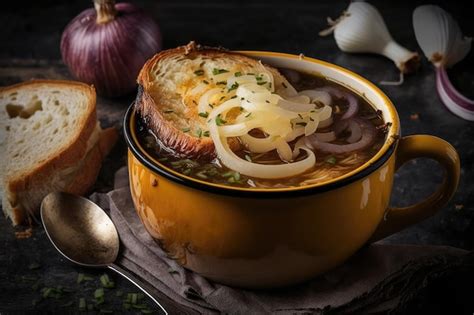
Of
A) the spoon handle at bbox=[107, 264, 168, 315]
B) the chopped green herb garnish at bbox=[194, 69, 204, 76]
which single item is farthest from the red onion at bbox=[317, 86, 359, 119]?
the spoon handle at bbox=[107, 264, 168, 315]

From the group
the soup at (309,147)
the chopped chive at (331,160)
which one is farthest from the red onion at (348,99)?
the chopped chive at (331,160)

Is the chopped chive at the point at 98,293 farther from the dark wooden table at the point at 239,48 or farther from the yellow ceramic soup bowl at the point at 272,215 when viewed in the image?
the yellow ceramic soup bowl at the point at 272,215

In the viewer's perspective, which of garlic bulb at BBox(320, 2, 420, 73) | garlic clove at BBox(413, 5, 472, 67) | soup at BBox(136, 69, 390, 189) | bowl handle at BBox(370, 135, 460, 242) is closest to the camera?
soup at BBox(136, 69, 390, 189)

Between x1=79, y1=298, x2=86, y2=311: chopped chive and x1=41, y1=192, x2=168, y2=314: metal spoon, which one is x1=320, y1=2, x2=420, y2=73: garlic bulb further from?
x1=79, y1=298, x2=86, y2=311: chopped chive

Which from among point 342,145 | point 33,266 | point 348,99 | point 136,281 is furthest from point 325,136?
point 33,266

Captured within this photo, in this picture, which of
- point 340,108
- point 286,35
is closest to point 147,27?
point 286,35

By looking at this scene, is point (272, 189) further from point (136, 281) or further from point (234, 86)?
point (136, 281)
